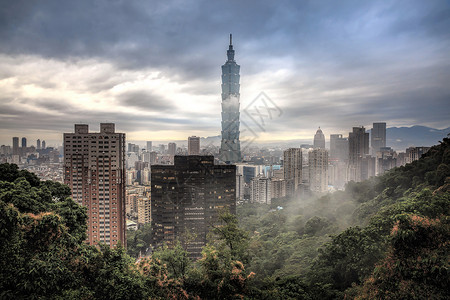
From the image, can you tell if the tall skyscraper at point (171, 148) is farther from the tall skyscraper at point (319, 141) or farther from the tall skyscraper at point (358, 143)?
the tall skyscraper at point (358, 143)

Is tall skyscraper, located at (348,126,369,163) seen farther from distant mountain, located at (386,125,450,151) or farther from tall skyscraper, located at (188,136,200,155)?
tall skyscraper, located at (188,136,200,155)

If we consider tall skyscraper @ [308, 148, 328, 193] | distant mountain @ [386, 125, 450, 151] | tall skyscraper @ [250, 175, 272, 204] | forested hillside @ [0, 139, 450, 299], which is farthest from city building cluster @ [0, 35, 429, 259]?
forested hillside @ [0, 139, 450, 299]

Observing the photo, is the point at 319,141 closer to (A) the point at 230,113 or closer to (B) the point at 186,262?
(A) the point at 230,113

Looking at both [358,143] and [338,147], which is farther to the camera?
[338,147]

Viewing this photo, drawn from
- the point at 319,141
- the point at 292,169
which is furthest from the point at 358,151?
the point at 292,169

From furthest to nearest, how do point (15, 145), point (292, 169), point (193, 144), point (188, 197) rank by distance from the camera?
point (292, 169) < point (193, 144) < point (188, 197) < point (15, 145)

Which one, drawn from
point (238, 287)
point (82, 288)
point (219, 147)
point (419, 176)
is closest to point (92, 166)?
point (219, 147)

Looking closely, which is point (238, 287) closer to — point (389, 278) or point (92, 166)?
point (389, 278)
